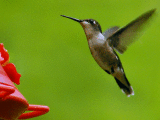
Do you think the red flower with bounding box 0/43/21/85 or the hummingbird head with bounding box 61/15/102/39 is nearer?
the red flower with bounding box 0/43/21/85

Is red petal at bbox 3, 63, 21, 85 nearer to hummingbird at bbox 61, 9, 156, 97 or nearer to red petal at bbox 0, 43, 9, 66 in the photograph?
red petal at bbox 0, 43, 9, 66

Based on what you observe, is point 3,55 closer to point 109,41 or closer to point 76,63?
point 109,41

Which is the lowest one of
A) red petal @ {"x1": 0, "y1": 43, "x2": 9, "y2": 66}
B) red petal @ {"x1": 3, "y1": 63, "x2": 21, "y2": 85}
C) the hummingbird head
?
red petal @ {"x1": 3, "y1": 63, "x2": 21, "y2": 85}

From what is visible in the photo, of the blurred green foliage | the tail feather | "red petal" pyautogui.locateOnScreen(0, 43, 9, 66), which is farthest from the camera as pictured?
the blurred green foliage

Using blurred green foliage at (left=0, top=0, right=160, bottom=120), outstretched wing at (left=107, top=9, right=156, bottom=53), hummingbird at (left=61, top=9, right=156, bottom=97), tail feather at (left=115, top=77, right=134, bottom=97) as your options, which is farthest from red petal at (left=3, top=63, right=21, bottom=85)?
blurred green foliage at (left=0, top=0, right=160, bottom=120)

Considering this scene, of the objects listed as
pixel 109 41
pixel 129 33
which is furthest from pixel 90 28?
pixel 129 33

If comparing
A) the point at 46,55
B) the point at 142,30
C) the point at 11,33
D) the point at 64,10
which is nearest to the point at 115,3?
the point at 64,10

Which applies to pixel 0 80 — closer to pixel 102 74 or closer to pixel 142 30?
pixel 142 30
